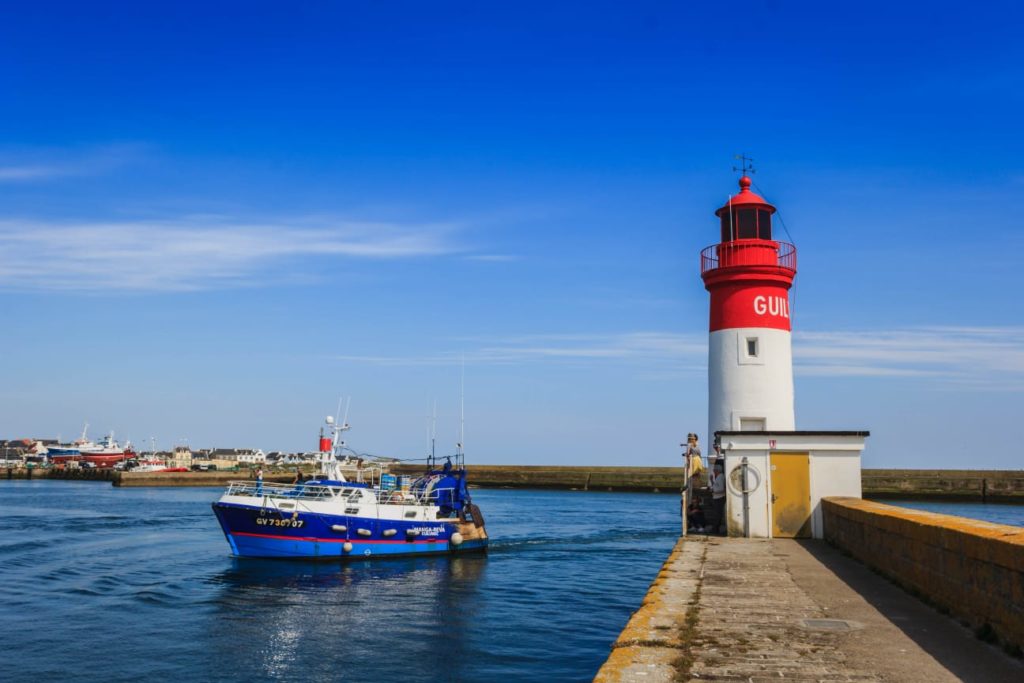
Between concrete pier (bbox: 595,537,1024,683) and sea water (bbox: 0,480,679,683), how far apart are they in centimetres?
566

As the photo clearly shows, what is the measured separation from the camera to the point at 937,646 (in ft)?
25.3

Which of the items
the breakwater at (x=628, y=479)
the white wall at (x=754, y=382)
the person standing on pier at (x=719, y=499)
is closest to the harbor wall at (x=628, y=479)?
the breakwater at (x=628, y=479)

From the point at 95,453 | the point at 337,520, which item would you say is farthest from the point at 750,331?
the point at 95,453

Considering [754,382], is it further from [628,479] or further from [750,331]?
[628,479]

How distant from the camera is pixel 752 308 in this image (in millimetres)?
22797

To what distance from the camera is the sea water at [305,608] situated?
54.6ft

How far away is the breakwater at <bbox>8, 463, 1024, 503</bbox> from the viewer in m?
64.3

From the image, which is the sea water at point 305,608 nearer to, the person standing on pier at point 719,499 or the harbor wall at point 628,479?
the person standing on pier at point 719,499

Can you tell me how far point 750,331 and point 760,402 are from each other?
6.41 ft

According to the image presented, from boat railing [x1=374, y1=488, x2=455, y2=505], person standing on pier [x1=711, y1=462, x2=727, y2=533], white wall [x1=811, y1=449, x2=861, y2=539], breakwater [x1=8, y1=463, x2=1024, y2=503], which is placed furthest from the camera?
breakwater [x1=8, y1=463, x2=1024, y2=503]

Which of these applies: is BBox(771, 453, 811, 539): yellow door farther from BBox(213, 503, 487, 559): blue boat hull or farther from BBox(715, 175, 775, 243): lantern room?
BBox(213, 503, 487, 559): blue boat hull

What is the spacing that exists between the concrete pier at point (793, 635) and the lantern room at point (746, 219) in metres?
13.0

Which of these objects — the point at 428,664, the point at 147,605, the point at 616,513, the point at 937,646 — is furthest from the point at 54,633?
the point at 616,513

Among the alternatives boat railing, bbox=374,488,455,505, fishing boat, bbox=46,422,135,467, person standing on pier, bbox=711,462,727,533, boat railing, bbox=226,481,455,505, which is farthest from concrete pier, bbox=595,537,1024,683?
fishing boat, bbox=46,422,135,467
